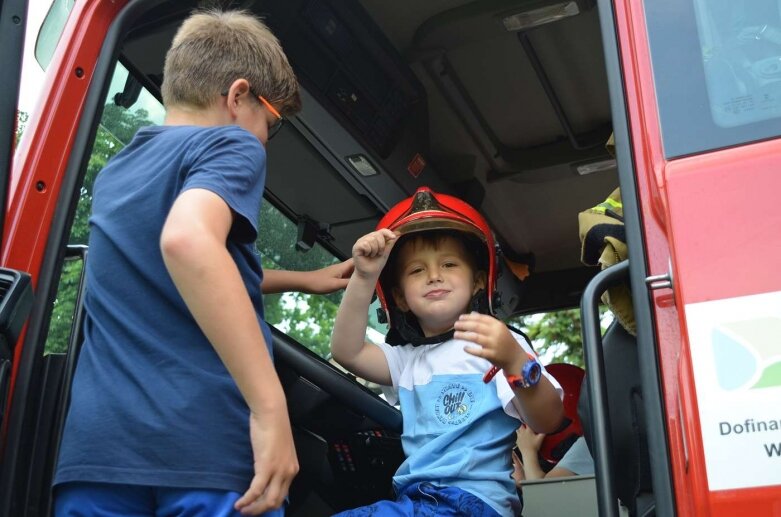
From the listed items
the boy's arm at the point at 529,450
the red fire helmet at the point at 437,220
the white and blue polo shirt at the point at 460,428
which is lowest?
the white and blue polo shirt at the point at 460,428

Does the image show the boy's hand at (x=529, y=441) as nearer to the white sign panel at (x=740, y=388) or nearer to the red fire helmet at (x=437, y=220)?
the red fire helmet at (x=437, y=220)

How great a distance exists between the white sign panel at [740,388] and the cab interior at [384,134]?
1.14 meters

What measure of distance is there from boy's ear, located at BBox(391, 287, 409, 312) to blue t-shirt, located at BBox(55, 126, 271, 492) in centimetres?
99

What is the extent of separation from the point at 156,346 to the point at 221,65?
622mm

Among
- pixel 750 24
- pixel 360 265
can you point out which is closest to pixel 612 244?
pixel 750 24

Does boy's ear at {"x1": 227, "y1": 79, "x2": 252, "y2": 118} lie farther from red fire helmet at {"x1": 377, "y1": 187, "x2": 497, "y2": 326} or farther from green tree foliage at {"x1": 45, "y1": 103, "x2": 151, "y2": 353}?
red fire helmet at {"x1": 377, "y1": 187, "x2": 497, "y2": 326}

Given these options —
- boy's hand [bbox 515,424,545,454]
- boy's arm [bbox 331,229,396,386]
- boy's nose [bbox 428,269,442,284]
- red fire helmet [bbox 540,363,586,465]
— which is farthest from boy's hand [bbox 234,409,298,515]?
boy's hand [bbox 515,424,545,454]

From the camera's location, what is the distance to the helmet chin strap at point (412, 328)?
106 inches

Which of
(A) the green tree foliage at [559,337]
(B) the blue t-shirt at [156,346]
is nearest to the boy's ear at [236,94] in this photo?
(B) the blue t-shirt at [156,346]

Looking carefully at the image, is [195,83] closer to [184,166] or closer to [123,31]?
[184,166]

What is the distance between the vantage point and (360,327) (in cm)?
273

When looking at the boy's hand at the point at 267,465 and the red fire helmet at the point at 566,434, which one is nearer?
the boy's hand at the point at 267,465

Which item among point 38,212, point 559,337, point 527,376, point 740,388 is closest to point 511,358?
point 527,376

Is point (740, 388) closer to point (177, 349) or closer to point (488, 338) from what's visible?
point (488, 338)
